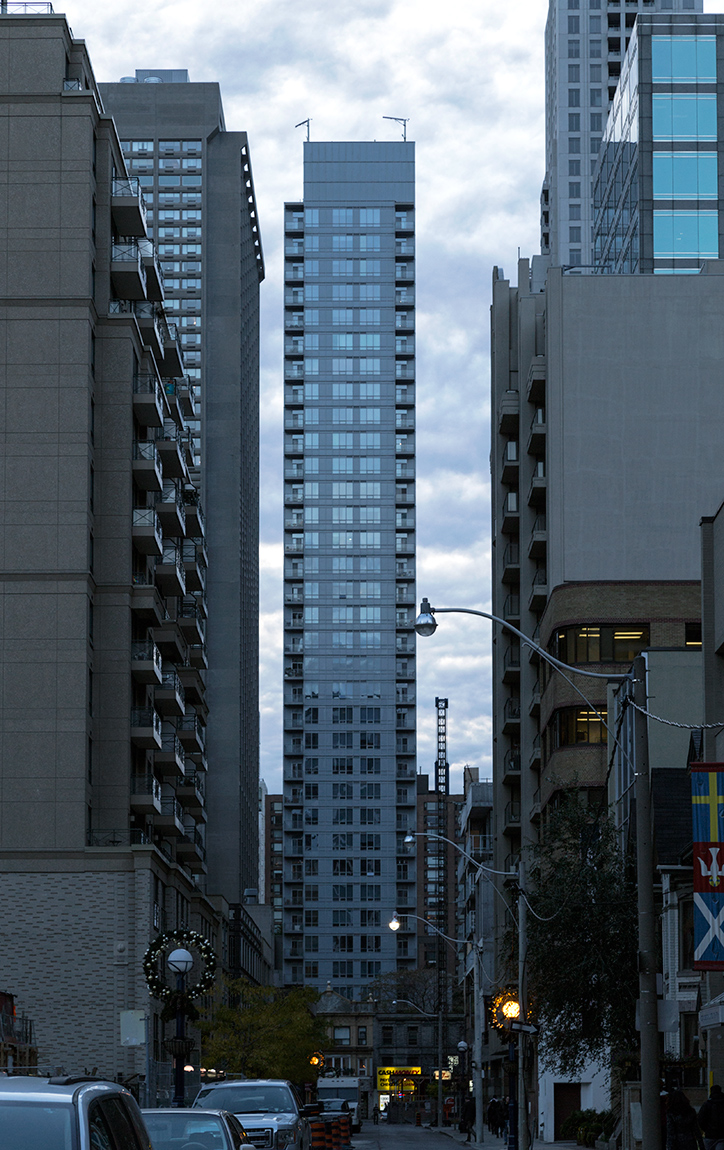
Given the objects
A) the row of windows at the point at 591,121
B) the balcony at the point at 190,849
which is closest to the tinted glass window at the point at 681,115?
the row of windows at the point at 591,121

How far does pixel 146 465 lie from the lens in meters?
61.2

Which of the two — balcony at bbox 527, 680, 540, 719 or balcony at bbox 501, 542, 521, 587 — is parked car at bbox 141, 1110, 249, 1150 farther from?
balcony at bbox 501, 542, 521, 587

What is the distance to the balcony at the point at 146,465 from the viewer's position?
201 feet

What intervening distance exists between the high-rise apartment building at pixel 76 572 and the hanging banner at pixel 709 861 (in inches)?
1174

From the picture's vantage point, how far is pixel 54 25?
197 ft

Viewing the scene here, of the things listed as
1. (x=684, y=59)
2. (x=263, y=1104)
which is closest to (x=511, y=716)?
(x=684, y=59)

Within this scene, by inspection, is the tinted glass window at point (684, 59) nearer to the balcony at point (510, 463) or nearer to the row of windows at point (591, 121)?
the balcony at point (510, 463)

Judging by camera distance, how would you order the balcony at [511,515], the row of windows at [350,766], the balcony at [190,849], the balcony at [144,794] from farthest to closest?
the row of windows at [350,766], the balcony at [511,515], the balcony at [190,849], the balcony at [144,794]

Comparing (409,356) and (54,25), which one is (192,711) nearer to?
(54,25)

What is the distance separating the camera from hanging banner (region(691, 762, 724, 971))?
1062 inches

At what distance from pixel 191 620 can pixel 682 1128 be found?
2112 inches

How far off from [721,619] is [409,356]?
14802 centimetres

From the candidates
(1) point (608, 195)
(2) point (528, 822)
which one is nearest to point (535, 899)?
(2) point (528, 822)

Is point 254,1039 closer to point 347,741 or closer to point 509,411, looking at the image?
point 509,411
